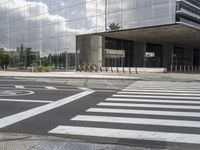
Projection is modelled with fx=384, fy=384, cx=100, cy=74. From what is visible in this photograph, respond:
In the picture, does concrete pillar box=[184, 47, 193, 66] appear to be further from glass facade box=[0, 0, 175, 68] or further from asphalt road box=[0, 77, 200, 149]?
asphalt road box=[0, 77, 200, 149]

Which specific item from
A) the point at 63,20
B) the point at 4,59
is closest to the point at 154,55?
the point at 63,20

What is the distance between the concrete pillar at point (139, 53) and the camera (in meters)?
57.8

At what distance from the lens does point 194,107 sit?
12.3m

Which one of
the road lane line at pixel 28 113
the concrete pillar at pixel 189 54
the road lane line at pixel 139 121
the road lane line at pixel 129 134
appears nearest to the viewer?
the road lane line at pixel 129 134

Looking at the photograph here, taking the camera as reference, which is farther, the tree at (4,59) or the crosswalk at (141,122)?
the tree at (4,59)

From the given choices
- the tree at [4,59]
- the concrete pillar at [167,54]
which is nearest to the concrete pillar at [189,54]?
the concrete pillar at [167,54]

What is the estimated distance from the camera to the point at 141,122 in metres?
9.64

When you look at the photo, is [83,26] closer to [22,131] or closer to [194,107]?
[194,107]

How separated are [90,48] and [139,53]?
8.81 metres

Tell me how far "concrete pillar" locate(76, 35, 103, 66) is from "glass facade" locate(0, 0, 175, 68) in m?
1.06

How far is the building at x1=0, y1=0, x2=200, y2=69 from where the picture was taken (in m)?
43.0

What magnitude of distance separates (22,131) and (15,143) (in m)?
1.33

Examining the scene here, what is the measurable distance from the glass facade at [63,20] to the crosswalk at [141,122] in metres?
29.2

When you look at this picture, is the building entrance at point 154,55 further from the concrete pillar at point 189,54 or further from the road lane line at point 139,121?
the road lane line at point 139,121
